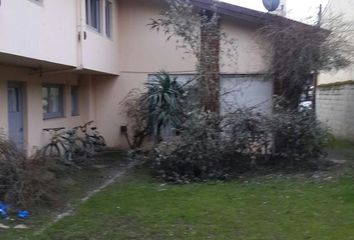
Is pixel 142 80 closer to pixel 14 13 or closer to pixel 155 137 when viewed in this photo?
pixel 155 137

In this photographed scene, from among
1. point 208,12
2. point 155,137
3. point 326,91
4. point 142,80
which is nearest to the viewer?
point 155,137

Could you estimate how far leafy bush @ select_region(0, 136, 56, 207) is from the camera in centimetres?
749

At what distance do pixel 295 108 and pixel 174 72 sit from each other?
4284 millimetres

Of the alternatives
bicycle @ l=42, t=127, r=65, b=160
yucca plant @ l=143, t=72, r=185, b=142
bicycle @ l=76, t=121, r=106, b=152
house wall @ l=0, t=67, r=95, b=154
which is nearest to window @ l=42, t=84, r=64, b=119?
house wall @ l=0, t=67, r=95, b=154

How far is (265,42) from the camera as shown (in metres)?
13.5

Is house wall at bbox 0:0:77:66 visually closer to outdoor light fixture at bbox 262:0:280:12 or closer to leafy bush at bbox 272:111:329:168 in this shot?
leafy bush at bbox 272:111:329:168

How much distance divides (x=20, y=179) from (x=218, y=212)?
3.04 meters

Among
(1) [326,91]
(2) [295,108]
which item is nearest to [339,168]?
(2) [295,108]

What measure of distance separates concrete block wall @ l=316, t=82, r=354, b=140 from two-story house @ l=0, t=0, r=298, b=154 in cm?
460

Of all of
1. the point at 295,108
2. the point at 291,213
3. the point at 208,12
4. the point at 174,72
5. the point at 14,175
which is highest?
the point at 208,12

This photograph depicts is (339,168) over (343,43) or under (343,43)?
under

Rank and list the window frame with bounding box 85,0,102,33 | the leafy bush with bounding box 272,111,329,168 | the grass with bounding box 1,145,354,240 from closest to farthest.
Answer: the grass with bounding box 1,145,354,240
the leafy bush with bounding box 272,111,329,168
the window frame with bounding box 85,0,102,33

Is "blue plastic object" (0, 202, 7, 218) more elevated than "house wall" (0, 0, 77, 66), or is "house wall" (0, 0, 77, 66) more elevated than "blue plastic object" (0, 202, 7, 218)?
"house wall" (0, 0, 77, 66)

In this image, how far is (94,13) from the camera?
13.5 metres
